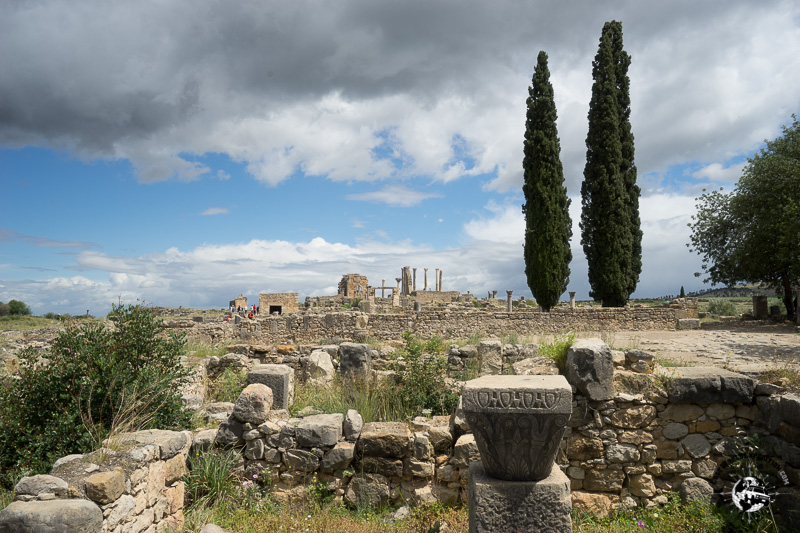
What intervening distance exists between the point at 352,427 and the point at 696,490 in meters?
4.27

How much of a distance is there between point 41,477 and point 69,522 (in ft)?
1.91

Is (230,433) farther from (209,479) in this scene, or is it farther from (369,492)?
(369,492)

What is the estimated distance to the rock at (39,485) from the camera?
144 inches

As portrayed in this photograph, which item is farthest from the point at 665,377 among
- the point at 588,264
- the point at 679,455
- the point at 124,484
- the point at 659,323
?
the point at 588,264

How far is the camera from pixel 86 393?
5523 mm

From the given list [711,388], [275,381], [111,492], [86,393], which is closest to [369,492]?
[275,381]

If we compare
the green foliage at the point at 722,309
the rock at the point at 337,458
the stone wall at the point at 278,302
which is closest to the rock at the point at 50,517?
the rock at the point at 337,458

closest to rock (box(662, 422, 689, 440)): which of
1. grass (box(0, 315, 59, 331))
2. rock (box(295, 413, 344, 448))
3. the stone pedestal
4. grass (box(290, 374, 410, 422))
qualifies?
the stone pedestal

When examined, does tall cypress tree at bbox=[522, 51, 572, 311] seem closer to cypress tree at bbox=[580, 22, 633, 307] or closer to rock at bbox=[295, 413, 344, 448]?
cypress tree at bbox=[580, 22, 633, 307]

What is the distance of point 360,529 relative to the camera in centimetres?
481

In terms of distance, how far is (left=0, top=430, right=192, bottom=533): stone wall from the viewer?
136 inches

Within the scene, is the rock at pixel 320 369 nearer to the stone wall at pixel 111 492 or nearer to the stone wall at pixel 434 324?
the stone wall at pixel 111 492

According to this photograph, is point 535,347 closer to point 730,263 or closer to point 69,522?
point 69,522

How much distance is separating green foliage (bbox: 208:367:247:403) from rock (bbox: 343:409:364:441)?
3.38 metres
